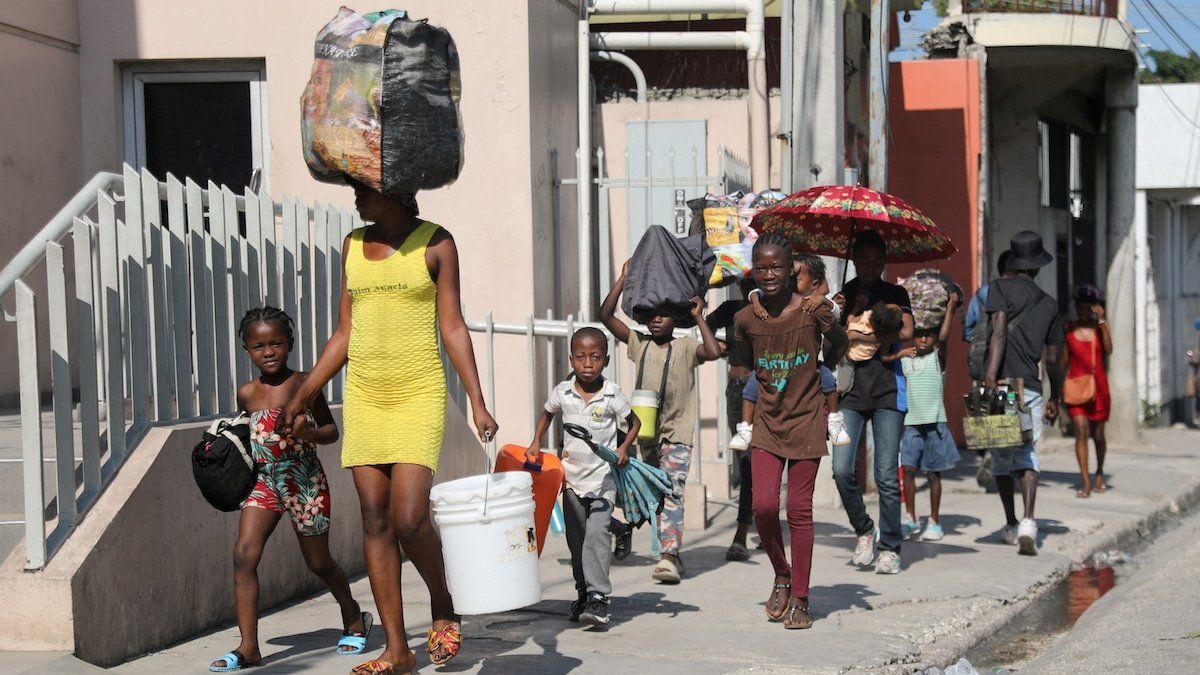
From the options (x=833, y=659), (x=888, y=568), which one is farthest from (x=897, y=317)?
(x=833, y=659)

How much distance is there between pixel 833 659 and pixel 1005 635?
157 cm

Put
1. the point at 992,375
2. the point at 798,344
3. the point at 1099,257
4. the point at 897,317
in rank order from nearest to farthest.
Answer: the point at 798,344
the point at 897,317
the point at 992,375
the point at 1099,257

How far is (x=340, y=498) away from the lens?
7613 mm

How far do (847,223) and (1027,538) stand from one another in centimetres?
222

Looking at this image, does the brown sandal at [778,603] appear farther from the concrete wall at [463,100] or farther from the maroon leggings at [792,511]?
the concrete wall at [463,100]

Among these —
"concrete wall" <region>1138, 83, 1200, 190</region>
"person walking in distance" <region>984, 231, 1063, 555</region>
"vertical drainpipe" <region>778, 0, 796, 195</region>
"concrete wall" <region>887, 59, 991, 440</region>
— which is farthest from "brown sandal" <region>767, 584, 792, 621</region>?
"concrete wall" <region>1138, 83, 1200, 190</region>

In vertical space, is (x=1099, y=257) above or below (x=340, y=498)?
above

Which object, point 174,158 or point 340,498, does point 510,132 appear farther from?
point 340,498

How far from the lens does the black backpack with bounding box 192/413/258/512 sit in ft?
18.2

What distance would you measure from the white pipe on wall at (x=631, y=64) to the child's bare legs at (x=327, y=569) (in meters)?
7.78

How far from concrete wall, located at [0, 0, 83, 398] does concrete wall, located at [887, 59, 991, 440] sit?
30.2 feet

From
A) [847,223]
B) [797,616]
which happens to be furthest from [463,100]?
[797,616]

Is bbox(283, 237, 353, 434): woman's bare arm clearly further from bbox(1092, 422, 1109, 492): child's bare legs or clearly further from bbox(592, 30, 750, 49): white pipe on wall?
→ bbox(1092, 422, 1109, 492): child's bare legs

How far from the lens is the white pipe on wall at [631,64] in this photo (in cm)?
1288
